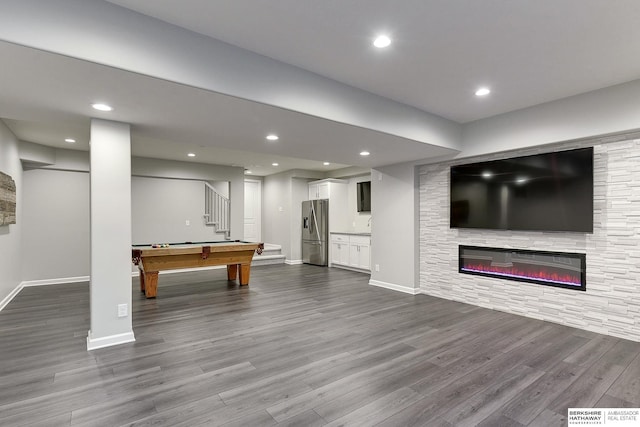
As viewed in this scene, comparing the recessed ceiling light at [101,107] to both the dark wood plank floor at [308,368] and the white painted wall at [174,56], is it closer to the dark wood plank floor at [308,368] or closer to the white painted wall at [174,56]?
the white painted wall at [174,56]

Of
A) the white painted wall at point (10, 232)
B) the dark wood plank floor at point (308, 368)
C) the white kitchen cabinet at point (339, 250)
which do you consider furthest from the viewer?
the white kitchen cabinet at point (339, 250)

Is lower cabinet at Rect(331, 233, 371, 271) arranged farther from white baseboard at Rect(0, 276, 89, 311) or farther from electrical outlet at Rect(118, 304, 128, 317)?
white baseboard at Rect(0, 276, 89, 311)

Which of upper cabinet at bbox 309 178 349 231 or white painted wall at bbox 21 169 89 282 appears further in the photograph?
upper cabinet at bbox 309 178 349 231

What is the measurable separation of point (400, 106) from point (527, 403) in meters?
3.20

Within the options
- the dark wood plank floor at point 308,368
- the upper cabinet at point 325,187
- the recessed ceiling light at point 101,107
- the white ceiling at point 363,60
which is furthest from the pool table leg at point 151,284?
the upper cabinet at point 325,187

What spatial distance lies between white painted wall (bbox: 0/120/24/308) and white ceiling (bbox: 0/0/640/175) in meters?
2.10

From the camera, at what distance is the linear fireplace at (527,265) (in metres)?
3.79

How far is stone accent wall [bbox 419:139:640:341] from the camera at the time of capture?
132 inches

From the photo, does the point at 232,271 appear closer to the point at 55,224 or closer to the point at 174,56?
the point at 55,224

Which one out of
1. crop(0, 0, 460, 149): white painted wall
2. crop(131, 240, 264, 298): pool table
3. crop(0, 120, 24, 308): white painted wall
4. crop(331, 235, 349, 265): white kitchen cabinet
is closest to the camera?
crop(0, 0, 460, 149): white painted wall

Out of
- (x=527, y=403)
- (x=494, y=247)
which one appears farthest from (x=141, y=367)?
(x=494, y=247)

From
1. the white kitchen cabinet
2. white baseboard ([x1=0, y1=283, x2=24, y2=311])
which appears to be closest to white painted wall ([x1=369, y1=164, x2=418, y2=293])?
the white kitchen cabinet

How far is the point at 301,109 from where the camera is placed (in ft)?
9.85

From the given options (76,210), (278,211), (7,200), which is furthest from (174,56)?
(278,211)
